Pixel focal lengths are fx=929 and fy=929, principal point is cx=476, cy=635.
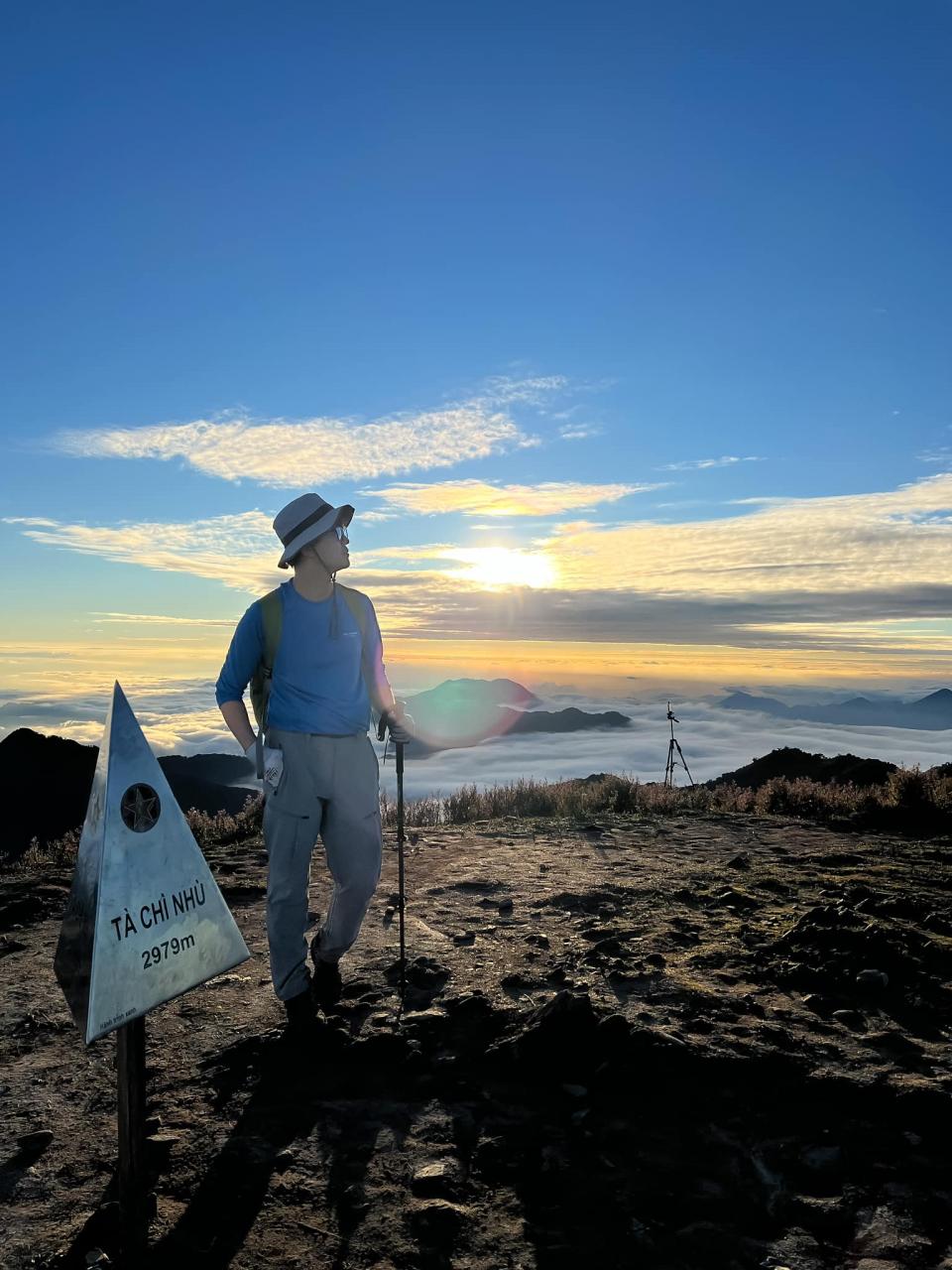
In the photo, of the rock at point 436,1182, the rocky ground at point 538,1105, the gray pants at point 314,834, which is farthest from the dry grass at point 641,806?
the rock at point 436,1182

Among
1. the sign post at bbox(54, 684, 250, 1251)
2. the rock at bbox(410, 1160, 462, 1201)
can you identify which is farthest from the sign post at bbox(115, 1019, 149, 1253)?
the rock at bbox(410, 1160, 462, 1201)

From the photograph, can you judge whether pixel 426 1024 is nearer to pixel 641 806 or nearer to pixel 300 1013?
pixel 300 1013

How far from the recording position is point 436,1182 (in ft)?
10.7


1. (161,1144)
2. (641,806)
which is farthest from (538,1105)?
(641,806)

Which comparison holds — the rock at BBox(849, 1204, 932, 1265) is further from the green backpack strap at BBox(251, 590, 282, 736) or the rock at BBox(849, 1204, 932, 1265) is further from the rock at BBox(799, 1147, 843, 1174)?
the green backpack strap at BBox(251, 590, 282, 736)

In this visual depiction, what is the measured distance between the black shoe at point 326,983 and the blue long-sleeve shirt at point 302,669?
1.32m

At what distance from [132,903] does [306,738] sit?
1796 mm

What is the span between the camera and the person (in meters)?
4.57

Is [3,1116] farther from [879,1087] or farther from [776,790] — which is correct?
[776,790]

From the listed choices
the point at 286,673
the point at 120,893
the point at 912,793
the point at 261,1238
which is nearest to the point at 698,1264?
the point at 261,1238

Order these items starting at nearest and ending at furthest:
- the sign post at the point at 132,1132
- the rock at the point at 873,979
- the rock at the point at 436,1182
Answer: the sign post at the point at 132,1132 < the rock at the point at 436,1182 < the rock at the point at 873,979

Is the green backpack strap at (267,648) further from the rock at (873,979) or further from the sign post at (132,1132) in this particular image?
the rock at (873,979)

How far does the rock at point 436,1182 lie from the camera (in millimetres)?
3217

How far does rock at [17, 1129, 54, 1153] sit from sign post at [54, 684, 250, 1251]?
793 millimetres
